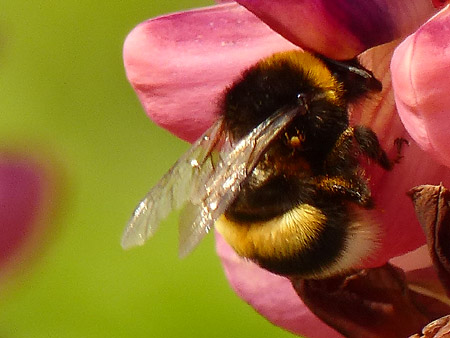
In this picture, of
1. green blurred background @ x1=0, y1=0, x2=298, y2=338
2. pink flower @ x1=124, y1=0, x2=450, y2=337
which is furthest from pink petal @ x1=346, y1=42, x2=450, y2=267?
green blurred background @ x1=0, y1=0, x2=298, y2=338

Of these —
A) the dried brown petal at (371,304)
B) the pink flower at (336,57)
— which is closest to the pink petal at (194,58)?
the pink flower at (336,57)

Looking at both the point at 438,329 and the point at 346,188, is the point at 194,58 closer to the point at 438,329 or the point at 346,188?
the point at 346,188

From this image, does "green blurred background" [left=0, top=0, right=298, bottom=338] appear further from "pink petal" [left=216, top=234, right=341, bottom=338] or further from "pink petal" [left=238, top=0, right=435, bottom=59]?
"pink petal" [left=238, top=0, right=435, bottom=59]

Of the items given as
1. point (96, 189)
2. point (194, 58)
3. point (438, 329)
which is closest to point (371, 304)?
point (438, 329)

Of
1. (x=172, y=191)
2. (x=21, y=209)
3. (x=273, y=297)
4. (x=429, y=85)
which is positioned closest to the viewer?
(x=429, y=85)

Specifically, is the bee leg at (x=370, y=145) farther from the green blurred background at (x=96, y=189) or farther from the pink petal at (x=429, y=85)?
the green blurred background at (x=96, y=189)
